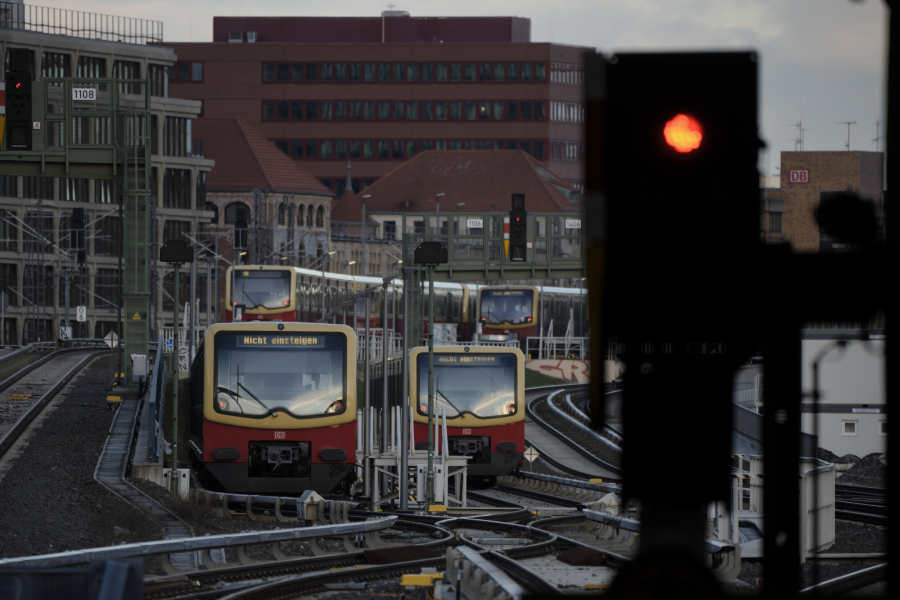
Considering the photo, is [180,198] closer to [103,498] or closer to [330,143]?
[330,143]

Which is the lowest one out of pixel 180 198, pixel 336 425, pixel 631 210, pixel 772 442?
pixel 336 425

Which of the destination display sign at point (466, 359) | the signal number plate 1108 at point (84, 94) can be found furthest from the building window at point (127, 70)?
the destination display sign at point (466, 359)

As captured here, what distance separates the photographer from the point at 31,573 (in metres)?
5.92

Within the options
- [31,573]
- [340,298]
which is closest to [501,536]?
[31,573]

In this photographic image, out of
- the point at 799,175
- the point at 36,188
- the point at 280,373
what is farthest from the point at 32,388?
the point at 799,175

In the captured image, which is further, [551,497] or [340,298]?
[340,298]

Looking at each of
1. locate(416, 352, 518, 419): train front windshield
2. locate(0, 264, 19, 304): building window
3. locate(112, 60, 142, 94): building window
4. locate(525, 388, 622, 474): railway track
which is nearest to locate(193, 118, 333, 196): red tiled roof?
locate(112, 60, 142, 94): building window

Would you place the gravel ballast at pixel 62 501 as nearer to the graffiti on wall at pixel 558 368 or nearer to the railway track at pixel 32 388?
the railway track at pixel 32 388

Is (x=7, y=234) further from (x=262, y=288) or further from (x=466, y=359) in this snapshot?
(x=466, y=359)

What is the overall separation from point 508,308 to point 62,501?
47172 mm

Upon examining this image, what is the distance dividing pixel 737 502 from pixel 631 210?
45.6ft

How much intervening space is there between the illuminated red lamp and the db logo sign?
10800cm

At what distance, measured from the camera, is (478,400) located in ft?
75.4

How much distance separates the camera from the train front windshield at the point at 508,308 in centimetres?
6247
